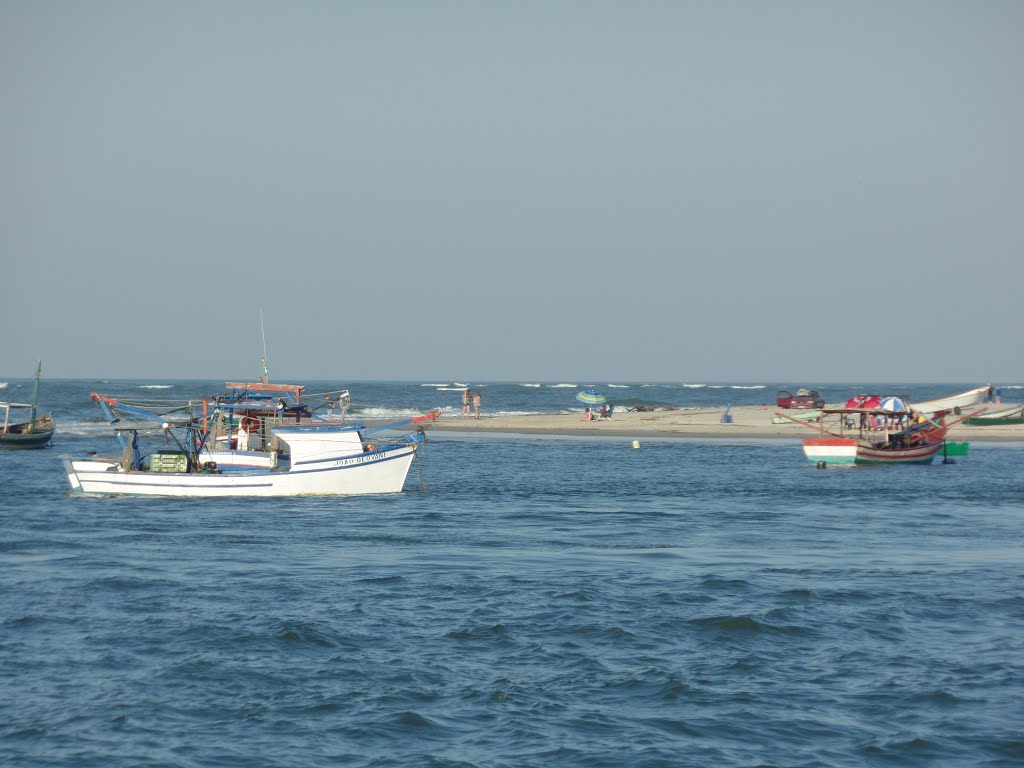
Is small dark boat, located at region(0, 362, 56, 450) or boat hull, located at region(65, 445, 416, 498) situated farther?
small dark boat, located at region(0, 362, 56, 450)

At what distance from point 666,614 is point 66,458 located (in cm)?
2659

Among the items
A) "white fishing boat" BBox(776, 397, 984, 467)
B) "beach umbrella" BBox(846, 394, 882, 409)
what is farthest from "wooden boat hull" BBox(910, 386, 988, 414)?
"white fishing boat" BBox(776, 397, 984, 467)

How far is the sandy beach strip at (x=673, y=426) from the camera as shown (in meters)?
76.8

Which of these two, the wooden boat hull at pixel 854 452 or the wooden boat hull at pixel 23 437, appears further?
Result: the wooden boat hull at pixel 23 437

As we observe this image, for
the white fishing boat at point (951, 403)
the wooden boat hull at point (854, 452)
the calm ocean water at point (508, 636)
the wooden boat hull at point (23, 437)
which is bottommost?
the calm ocean water at point (508, 636)

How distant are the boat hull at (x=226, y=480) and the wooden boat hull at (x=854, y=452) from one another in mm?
23926

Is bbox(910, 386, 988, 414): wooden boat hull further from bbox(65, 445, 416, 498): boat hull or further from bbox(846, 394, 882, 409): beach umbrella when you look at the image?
bbox(65, 445, 416, 498): boat hull

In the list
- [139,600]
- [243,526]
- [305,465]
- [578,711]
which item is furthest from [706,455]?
[578,711]

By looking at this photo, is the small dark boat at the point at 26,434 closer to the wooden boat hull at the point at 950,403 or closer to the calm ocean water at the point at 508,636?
the calm ocean water at the point at 508,636

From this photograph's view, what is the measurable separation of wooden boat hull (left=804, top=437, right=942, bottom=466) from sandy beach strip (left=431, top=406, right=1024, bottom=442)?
2087 centimetres

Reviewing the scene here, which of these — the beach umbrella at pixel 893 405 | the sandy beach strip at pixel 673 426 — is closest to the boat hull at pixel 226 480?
the beach umbrella at pixel 893 405

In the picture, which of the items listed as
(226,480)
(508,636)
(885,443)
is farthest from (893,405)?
(508,636)

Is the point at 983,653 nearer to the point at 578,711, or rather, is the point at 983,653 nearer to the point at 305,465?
the point at 578,711

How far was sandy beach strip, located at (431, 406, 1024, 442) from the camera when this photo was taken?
7675 cm
